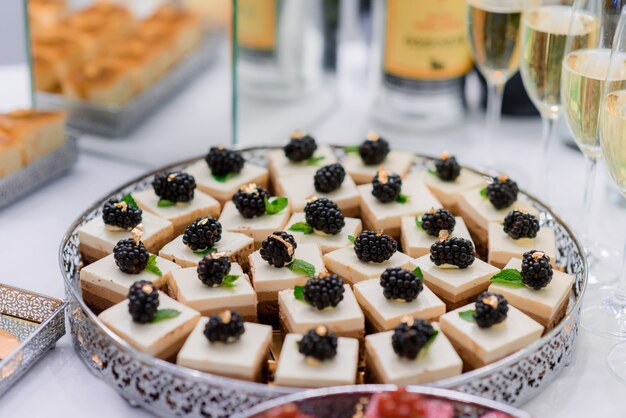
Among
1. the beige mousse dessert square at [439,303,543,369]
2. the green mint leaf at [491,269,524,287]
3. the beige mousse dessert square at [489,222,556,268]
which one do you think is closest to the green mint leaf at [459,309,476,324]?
the beige mousse dessert square at [439,303,543,369]

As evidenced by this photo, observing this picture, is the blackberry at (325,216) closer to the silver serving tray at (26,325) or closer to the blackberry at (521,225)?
the blackberry at (521,225)

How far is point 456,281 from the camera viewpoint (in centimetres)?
141

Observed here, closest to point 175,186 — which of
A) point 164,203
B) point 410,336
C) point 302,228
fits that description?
point 164,203

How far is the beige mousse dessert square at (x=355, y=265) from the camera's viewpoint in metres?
1.44

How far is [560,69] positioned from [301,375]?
0.91m

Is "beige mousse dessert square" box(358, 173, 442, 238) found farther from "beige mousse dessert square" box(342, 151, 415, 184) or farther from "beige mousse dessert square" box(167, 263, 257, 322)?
"beige mousse dessert square" box(167, 263, 257, 322)

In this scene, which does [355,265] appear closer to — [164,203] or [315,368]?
[315,368]

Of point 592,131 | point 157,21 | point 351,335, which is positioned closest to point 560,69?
point 592,131

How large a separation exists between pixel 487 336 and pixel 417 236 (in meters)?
0.32

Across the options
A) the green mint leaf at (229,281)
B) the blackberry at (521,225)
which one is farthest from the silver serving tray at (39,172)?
the blackberry at (521,225)

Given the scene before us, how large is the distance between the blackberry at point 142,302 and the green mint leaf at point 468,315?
0.47 m

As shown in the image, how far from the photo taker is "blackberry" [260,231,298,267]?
4.63 ft

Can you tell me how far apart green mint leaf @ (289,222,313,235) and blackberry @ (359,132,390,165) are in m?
0.29

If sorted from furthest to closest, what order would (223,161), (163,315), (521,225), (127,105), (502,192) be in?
(127,105)
(223,161)
(502,192)
(521,225)
(163,315)
